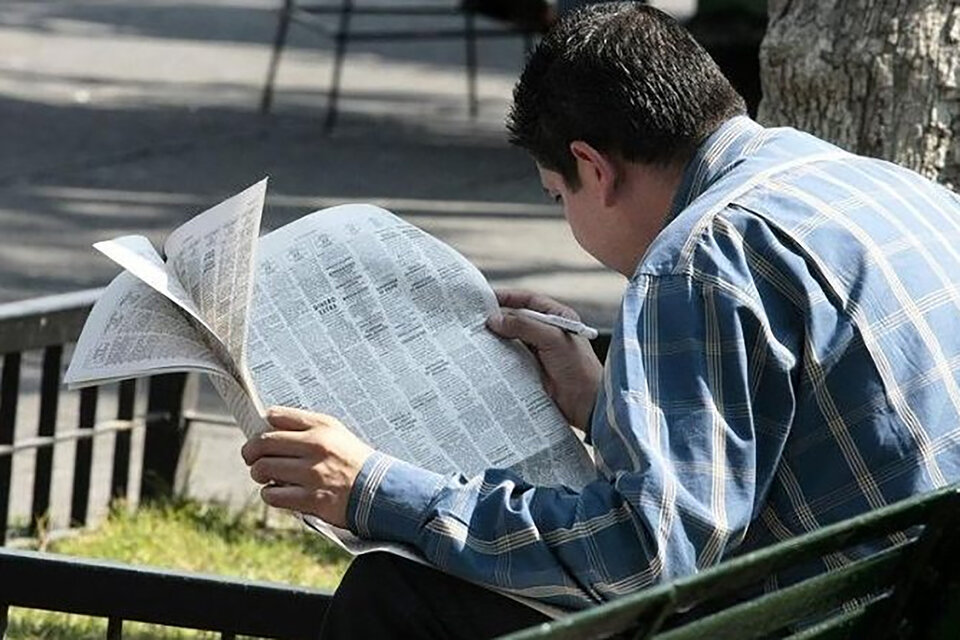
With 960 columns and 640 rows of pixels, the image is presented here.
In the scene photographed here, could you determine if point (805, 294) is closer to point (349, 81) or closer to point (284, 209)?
point (284, 209)

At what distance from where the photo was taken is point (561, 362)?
108 inches

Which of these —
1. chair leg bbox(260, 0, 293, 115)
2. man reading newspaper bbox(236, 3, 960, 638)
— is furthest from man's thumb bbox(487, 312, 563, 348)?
chair leg bbox(260, 0, 293, 115)

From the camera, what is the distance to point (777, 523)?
90.9 inches

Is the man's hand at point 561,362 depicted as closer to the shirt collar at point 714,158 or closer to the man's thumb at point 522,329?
the man's thumb at point 522,329

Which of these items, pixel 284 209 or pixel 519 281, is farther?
pixel 284 209

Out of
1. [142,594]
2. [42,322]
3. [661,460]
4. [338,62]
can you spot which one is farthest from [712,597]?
[338,62]

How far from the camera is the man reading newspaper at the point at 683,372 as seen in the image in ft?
7.16

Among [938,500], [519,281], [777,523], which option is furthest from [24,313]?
[519,281]

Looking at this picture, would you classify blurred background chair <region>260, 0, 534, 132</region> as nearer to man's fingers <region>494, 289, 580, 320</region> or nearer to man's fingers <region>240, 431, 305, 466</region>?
man's fingers <region>494, 289, 580, 320</region>

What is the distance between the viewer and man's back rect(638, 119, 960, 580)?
87.1 inches

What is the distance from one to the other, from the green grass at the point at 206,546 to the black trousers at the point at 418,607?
1.82 m

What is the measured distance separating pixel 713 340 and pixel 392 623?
1.75 feet

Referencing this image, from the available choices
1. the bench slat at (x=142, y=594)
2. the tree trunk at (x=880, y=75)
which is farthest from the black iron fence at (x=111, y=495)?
the tree trunk at (x=880, y=75)

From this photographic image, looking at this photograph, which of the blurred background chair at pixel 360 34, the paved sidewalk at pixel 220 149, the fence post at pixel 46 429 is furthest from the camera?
the blurred background chair at pixel 360 34
